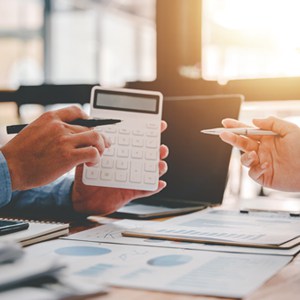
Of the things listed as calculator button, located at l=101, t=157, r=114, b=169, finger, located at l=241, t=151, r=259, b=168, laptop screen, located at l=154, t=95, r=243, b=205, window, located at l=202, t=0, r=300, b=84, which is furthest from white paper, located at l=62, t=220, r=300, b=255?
window, located at l=202, t=0, r=300, b=84

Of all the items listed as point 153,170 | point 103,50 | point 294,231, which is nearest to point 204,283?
point 294,231

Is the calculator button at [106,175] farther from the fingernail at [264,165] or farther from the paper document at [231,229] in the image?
the fingernail at [264,165]

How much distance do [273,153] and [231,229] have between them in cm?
22

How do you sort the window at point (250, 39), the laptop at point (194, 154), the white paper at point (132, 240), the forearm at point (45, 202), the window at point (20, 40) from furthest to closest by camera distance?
Answer: the window at point (20, 40) < the window at point (250, 39) < the laptop at point (194, 154) < the forearm at point (45, 202) < the white paper at point (132, 240)

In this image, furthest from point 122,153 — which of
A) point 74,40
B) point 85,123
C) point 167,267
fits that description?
point 74,40

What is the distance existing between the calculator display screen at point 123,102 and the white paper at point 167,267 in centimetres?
38

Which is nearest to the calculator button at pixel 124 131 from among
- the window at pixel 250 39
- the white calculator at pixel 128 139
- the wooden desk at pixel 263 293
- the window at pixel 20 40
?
the white calculator at pixel 128 139

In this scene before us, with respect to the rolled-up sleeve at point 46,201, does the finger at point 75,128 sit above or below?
above

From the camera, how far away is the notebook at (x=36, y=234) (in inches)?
A: 32.6

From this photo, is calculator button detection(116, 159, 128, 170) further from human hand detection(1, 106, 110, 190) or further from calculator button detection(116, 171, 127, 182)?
human hand detection(1, 106, 110, 190)

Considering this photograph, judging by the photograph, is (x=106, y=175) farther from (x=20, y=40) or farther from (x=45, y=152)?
(x=20, y=40)

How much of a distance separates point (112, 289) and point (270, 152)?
1.99 ft

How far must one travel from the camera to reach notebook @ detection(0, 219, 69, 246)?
32.6 inches

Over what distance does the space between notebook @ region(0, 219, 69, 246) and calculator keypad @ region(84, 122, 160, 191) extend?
0.19 meters
